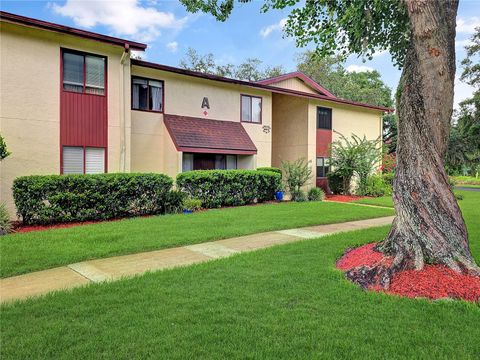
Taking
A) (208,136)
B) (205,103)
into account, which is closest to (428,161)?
(208,136)

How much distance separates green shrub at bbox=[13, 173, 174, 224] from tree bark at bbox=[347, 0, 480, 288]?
7.77 m

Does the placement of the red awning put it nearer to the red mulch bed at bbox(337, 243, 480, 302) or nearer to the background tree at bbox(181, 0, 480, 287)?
the background tree at bbox(181, 0, 480, 287)

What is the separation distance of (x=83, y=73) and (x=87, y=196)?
15.0 feet

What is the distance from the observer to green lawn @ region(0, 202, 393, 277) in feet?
20.0

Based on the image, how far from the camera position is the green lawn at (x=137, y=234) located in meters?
6.11

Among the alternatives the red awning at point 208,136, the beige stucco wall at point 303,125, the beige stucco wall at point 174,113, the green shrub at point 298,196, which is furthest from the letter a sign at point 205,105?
the beige stucco wall at point 303,125

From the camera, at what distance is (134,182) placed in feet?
35.4

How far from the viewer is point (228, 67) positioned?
37.5m

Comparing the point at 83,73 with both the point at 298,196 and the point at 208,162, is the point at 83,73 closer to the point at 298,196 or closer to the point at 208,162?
the point at 208,162

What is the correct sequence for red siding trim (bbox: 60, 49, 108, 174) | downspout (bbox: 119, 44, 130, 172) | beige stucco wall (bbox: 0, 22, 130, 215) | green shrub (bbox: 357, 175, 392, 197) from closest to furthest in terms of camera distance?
1. beige stucco wall (bbox: 0, 22, 130, 215)
2. red siding trim (bbox: 60, 49, 108, 174)
3. downspout (bbox: 119, 44, 130, 172)
4. green shrub (bbox: 357, 175, 392, 197)

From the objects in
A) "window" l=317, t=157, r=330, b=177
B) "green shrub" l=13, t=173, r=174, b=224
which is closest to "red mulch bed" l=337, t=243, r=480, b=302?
"green shrub" l=13, t=173, r=174, b=224

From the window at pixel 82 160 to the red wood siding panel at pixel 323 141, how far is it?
491 inches

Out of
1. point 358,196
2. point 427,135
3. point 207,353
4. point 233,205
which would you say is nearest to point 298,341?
point 207,353

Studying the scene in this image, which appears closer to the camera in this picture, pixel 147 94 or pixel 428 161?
pixel 428 161
